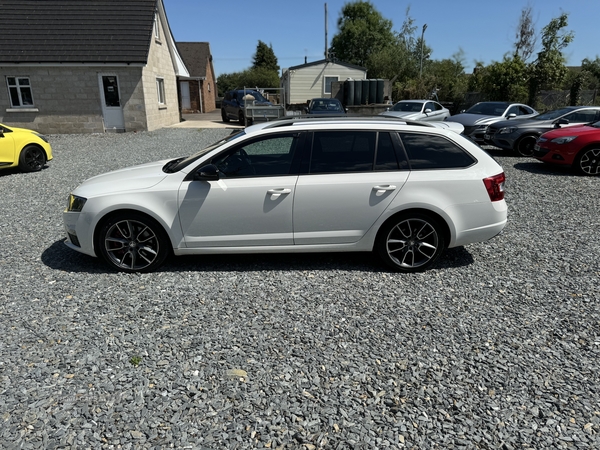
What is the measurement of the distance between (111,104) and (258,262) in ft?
56.9

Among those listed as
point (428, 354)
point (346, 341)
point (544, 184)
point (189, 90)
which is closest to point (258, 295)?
point (346, 341)

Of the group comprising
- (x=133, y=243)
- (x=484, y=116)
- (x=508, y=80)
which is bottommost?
(x=133, y=243)

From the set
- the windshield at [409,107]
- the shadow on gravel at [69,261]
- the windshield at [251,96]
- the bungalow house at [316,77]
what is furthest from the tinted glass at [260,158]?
the bungalow house at [316,77]

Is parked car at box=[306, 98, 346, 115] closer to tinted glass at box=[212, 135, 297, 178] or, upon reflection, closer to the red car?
the red car

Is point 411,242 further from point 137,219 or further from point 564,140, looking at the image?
point 564,140

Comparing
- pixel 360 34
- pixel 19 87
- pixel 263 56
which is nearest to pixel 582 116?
pixel 19 87

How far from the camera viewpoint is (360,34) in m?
Result: 63.6

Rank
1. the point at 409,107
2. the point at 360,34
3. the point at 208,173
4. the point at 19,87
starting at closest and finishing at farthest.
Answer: the point at 208,173 → the point at 409,107 → the point at 19,87 → the point at 360,34

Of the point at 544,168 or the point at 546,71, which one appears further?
the point at 546,71

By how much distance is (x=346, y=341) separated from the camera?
348 cm

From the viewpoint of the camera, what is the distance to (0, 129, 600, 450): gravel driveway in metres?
2.60

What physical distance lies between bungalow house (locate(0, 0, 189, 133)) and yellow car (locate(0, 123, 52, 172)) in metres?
8.79

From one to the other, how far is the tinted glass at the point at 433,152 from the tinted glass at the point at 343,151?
1.33ft

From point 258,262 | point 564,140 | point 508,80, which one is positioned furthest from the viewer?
point 508,80
